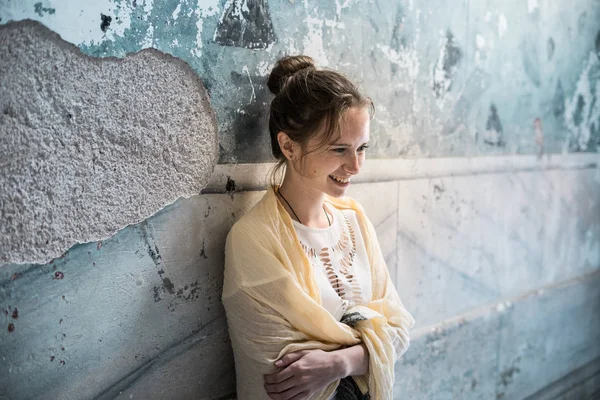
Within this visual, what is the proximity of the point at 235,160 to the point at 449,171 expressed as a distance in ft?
4.08

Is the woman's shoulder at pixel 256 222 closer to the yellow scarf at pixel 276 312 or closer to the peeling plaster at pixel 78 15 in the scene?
the yellow scarf at pixel 276 312

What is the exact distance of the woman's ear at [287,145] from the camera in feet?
5.41

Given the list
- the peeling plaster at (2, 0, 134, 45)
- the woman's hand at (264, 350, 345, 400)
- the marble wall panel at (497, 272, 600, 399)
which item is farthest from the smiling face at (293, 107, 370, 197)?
the marble wall panel at (497, 272, 600, 399)

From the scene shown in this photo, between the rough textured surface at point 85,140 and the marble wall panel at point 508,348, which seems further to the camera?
the marble wall panel at point 508,348

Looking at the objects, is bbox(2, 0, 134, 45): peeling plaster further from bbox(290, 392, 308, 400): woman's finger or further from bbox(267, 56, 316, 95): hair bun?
bbox(290, 392, 308, 400): woman's finger

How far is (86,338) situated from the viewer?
1452 millimetres

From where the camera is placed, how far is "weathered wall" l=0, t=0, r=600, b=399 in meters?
1.44

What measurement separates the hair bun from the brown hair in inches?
0.9

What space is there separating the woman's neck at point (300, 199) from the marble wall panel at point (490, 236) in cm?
→ 75

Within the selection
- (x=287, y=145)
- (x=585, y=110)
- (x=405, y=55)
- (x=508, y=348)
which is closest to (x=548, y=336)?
(x=508, y=348)

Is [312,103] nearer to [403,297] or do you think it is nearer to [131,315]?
[131,315]

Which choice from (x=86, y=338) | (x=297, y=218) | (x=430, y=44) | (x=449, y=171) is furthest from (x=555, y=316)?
(x=86, y=338)

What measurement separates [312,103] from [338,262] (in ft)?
1.65

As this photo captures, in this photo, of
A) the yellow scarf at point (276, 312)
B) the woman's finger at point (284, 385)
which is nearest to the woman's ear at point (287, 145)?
the yellow scarf at point (276, 312)
